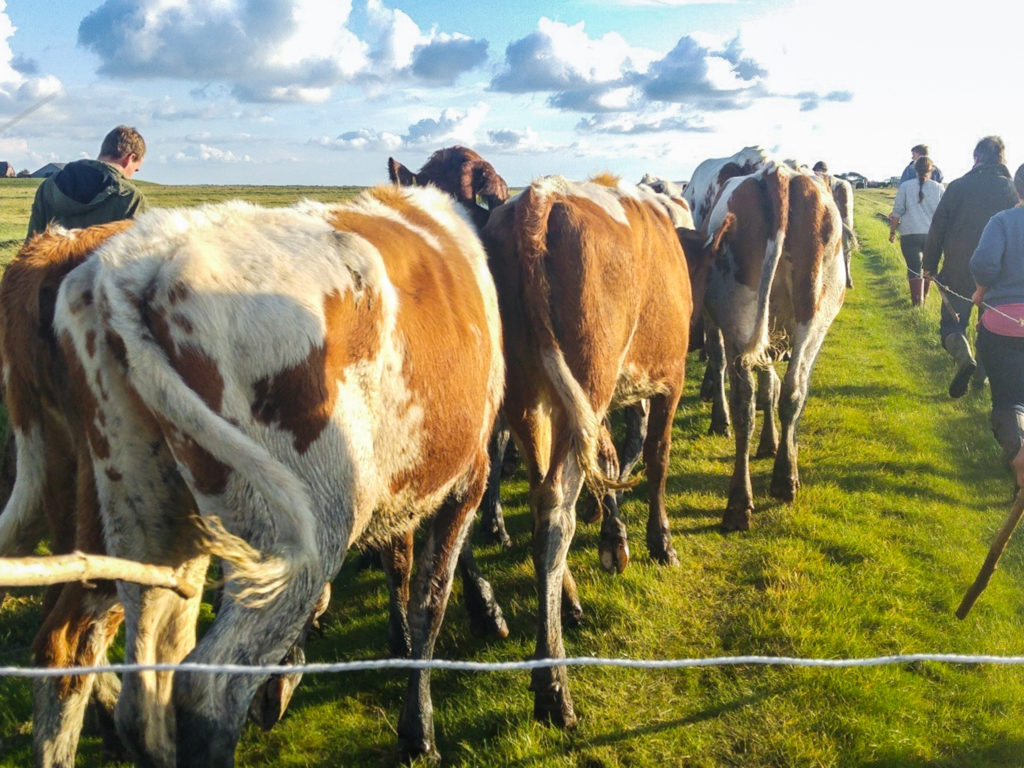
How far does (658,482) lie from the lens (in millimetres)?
4633

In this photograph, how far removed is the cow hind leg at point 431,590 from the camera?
3.12 m

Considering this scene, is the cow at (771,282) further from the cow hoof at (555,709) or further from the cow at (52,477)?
the cow at (52,477)

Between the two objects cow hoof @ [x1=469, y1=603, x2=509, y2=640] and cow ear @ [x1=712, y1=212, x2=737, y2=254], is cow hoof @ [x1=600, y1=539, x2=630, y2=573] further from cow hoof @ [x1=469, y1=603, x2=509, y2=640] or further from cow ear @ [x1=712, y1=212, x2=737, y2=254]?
cow ear @ [x1=712, y1=212, x2=737, y2=254]

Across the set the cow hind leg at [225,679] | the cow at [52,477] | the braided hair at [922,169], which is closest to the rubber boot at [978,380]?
the braided hair at [922,169]

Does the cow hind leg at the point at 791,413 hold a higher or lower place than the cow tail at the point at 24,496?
lower

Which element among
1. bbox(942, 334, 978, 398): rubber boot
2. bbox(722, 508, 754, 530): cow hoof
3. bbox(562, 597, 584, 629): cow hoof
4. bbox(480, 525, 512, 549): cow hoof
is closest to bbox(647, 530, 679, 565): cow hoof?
bbox(722, 508, 754, 530): cow hoof

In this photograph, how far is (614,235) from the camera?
357 centimetres

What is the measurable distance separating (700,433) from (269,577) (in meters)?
5.45

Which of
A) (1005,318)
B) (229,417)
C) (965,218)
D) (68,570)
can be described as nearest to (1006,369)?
(1005,318)

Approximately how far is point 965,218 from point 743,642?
598 centimetres

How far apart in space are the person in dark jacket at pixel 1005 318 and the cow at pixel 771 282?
990 millimetres

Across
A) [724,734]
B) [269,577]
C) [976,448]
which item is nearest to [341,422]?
[269,577]

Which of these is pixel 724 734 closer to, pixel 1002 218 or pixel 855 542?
pixel 855 542

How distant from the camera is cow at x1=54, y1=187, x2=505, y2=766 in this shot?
80.3 inches
